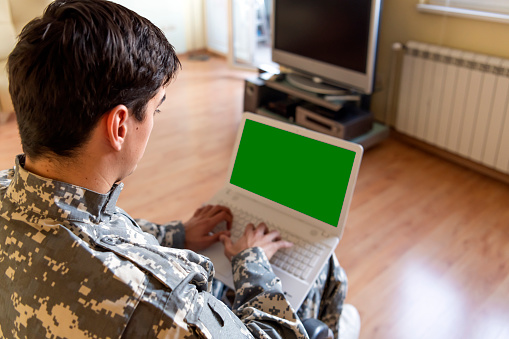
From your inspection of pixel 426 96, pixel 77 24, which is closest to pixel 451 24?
pixel 426 96

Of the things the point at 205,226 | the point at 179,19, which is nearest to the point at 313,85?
the point at 205,226

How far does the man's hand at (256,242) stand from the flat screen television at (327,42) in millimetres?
1817

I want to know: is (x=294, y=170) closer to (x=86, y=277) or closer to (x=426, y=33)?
(x=86, y=277)

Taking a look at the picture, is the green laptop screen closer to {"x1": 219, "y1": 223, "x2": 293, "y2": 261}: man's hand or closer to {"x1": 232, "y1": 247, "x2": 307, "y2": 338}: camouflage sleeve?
{"x1": 219, "y1": 223, "x2": 293, "y2": 261}: man's hand

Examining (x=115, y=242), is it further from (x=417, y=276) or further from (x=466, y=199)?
(x=466, y=199)

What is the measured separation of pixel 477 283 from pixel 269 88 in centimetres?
200

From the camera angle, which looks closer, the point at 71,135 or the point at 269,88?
the point at 71,135

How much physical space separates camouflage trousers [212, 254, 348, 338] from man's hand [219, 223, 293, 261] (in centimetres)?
15

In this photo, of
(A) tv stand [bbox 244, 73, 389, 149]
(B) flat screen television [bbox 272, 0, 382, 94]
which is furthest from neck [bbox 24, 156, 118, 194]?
(A) tv stand [bbox 244, 73, 389, 149]

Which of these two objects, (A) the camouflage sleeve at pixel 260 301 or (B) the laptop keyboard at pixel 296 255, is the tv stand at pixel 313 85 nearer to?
(B) the laptop keyboard at pixel 296 255

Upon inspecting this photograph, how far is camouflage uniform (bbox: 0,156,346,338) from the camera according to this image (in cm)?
66

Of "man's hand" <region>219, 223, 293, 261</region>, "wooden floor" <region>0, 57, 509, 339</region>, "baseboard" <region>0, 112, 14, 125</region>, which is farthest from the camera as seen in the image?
"baseboard" <region>0, 112, 14, 125</region>

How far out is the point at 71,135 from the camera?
27.8 inches

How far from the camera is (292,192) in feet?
4.13
